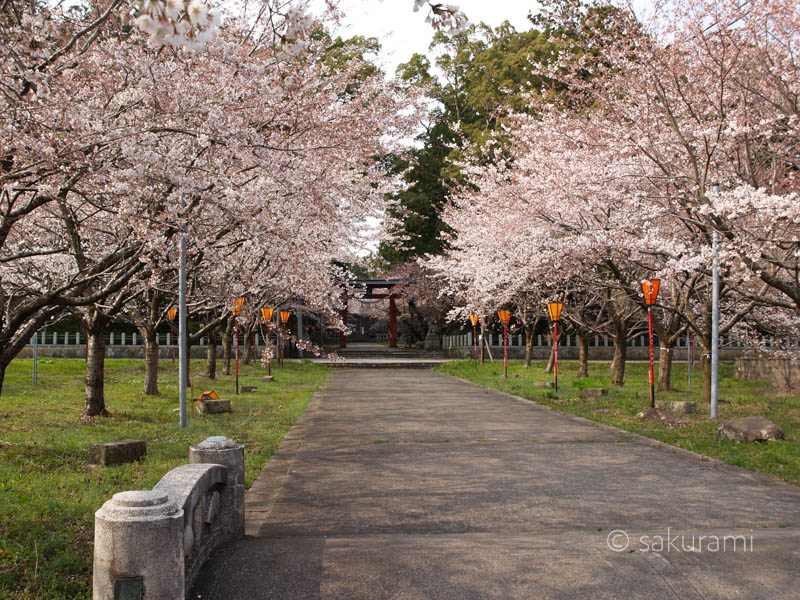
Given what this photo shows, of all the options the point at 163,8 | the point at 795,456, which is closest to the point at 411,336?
the point at 795,456

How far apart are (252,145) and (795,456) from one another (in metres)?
7.97

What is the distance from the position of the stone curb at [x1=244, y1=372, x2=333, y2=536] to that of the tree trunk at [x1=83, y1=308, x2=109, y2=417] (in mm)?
3796

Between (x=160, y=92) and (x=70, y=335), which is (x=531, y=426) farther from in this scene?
(x=70, y=335)

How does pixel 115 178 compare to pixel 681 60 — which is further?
pixel 681 60

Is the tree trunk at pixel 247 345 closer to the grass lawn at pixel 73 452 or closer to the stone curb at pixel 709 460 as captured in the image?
the grass lawn at pixel 73 452

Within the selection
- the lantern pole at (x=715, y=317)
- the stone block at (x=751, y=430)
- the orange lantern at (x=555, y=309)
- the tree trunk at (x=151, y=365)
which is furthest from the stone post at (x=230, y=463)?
the orange lantern at (x=555, y=309)

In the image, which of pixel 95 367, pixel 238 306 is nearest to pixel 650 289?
Answer: pixel 238 306

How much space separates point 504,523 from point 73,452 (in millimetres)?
6230

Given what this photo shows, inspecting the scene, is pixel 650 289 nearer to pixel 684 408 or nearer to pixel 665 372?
pixel 684 408

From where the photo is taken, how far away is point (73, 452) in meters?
9.33

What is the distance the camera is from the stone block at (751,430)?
10203 mm

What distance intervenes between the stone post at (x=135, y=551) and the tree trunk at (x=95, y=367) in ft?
33.8

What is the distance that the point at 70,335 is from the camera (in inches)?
1523

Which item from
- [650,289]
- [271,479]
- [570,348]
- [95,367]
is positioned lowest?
[271,479]
